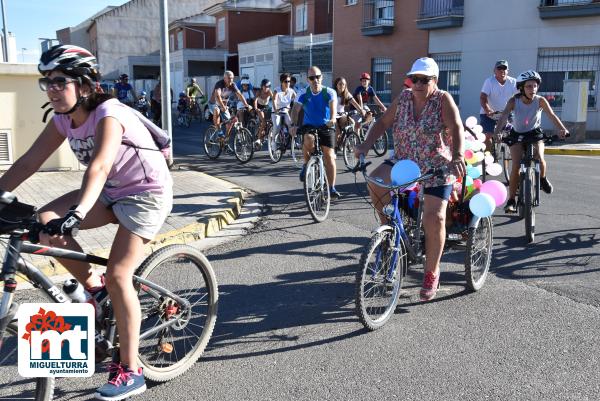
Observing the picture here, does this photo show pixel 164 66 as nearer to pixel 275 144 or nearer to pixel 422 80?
pixel 275 144

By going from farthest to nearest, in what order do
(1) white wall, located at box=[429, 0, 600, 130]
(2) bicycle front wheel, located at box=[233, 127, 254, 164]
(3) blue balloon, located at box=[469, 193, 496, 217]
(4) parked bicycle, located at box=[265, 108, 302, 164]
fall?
(1) white wall, located at box=[429, 0, 600, 130]
(4) parked bicycle, located at box=[265, 108, 302, 164]
(2) bicycle front wheel, located at box=[233, 127, 254, 164]
(3) blue balloon, located at box=[469, 193, 496, 217]

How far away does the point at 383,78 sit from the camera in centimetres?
2839

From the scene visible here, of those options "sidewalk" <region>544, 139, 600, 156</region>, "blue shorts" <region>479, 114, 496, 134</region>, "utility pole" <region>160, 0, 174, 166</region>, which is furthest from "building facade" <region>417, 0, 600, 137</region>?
"utility pole" <region>160, 0, 174, 166</region>

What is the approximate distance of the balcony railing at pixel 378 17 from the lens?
27.2 metres

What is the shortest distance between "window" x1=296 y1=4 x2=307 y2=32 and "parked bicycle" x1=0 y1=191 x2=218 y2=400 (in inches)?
1492

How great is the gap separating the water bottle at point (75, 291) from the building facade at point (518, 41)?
64.7 feet

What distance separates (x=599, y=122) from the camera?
1939 centimetres

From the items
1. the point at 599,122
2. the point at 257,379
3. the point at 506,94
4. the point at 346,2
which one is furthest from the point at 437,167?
the point at 346,2

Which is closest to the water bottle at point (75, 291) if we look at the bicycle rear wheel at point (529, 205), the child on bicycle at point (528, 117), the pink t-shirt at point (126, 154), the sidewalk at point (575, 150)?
the pink t-shirt at point (126, 154)

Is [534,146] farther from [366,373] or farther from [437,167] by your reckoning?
[366,373]

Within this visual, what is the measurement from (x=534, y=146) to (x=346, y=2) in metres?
25.4

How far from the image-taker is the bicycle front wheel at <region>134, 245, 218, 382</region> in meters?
3.42

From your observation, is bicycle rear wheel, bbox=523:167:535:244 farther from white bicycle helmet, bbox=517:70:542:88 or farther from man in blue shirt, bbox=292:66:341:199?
man in blue shirt, bbox=292:66:341:199

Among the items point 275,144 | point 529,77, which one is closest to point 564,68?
point 275,144
